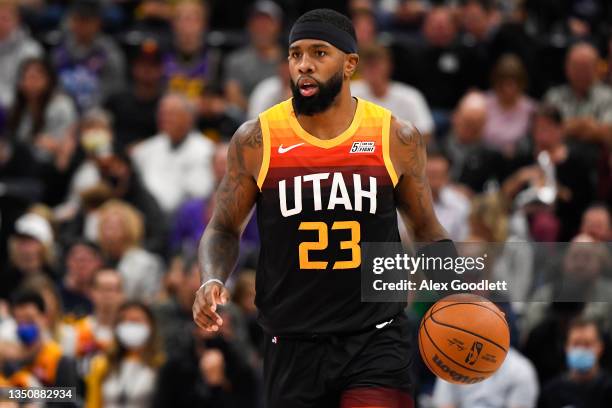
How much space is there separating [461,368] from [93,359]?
5258 millimetres

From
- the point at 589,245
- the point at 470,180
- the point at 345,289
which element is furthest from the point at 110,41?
the point at 345,289

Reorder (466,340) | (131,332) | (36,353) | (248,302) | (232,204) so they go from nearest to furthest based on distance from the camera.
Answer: (466,340), (232,204), (36,353), (131,332), (248,302)

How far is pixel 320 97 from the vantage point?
652cm

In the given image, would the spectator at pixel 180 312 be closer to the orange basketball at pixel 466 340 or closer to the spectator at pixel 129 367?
the spectator at pixel 129 367

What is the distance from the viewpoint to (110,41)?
15156mm

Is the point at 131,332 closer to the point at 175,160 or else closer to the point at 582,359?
the point at 175,160

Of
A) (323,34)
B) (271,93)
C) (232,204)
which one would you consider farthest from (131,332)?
(323,34)

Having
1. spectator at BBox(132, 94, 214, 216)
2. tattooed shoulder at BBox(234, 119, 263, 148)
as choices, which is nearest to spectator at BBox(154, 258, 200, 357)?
spectator at BBox(132, 94, 214, 216)

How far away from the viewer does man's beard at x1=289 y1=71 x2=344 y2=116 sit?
6.51 metres

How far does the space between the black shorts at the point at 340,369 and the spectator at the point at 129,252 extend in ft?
19.0

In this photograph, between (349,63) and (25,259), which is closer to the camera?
(349,63)

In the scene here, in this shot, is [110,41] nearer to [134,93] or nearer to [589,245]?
[134,93]

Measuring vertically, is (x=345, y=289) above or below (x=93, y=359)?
below

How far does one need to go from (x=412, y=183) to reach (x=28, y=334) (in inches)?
191
